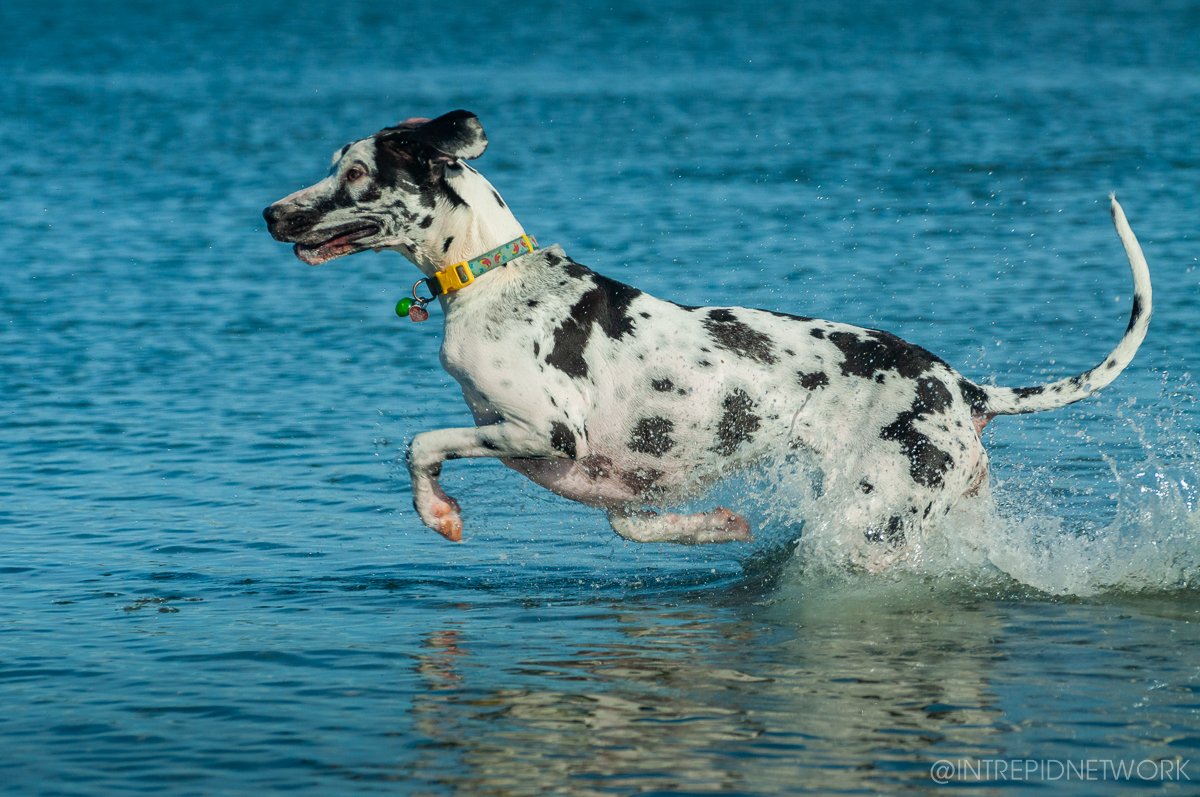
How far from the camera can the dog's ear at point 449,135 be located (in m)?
6.97

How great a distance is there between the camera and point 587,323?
705 centimetres

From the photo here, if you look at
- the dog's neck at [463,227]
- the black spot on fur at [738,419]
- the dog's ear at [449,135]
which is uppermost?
the dog's ear at [449,135]

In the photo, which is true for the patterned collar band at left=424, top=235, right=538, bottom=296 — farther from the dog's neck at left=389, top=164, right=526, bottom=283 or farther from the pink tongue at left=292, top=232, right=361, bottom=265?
the pink tongue at left=292, top=232, right=361, bottom=265

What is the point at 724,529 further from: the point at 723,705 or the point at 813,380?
the point at 723,705

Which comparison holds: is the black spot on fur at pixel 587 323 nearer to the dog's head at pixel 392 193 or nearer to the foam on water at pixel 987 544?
the dog's head at pixel 392 193

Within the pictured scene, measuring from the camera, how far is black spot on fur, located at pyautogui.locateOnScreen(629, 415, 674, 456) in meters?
7.04

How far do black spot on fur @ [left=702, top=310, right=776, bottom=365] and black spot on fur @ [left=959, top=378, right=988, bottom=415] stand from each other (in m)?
0.95

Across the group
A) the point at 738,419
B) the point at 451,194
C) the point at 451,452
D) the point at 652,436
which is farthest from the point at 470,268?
the point at 738,419

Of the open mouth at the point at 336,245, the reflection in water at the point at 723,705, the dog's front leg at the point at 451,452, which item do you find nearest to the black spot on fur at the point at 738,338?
the dog's front leg at the point at 451,452

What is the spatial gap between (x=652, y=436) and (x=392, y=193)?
5.74 feet

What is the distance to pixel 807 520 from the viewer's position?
288 inches

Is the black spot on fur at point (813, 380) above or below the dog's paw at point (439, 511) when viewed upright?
above

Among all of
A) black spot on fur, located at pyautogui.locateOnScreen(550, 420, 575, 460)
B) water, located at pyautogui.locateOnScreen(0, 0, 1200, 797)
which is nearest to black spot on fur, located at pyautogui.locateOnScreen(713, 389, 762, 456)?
water, located at pyautogui.locateOnScreen(0, 0, 1200, 797)

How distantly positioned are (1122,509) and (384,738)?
4.50 metres
